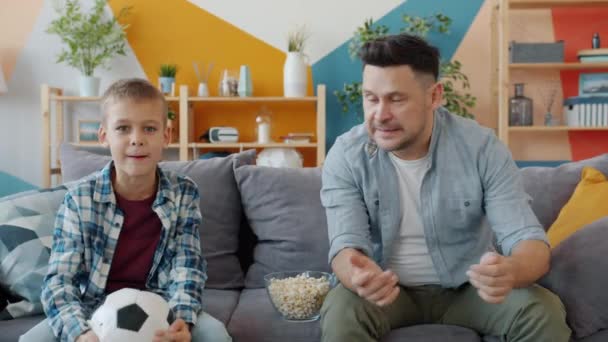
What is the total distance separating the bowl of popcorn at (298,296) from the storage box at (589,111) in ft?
10.0

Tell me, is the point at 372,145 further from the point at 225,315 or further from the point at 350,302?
the point at 225,315

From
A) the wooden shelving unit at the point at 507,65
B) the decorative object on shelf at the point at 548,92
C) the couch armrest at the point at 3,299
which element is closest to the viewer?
the couch armrest at the point at 3,299

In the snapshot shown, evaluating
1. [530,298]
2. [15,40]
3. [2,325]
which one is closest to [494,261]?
[530,298]

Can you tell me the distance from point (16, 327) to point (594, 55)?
384cm

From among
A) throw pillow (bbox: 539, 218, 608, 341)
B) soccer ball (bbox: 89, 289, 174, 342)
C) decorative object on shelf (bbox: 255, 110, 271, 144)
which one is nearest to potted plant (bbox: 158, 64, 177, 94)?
decorative object on shelf (bbox: 255, 110, 271, 144)

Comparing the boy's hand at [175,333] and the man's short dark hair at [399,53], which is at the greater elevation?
the man's short dark hair at [399,53]

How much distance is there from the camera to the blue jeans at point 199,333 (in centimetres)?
152

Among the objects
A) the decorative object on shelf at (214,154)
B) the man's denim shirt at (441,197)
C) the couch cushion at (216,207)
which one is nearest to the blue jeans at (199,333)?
the man's denim shirt at (441,197)

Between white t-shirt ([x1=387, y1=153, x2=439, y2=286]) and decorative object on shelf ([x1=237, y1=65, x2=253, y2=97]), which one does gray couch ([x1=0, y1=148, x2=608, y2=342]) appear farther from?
decorative object on shelf ([x1=237, y1=65, x2=253, y2=97])

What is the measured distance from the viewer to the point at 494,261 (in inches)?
53.4

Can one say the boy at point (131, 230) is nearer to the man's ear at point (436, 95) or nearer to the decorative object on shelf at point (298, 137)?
the man's ear at point (436, 95)

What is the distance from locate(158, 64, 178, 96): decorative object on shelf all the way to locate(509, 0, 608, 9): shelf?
231cm

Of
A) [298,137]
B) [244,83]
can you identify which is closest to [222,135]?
[244,83]

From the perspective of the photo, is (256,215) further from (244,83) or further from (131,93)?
(244,83)
